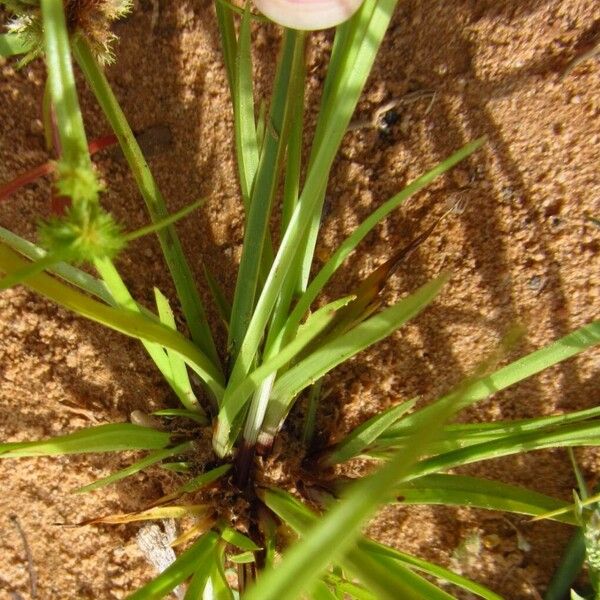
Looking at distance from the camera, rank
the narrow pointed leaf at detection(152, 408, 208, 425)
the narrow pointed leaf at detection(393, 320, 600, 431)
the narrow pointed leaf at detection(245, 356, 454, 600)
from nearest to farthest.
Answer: the narrow pointed leaf at detection(245, 356, 454, 600), the narrow pointed leaf at detection(393, 320, 600, 431), the narrow pointed leaf at detection(152, 408, 208, 425)

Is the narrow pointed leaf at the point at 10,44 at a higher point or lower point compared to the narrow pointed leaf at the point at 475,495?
higher

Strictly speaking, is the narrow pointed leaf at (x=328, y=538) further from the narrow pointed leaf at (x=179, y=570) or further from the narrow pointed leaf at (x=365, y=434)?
the narrow pointed leaf at (x=365, y=434)

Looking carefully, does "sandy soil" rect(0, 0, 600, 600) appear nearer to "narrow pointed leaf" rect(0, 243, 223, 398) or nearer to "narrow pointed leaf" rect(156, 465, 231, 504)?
"narrow pointed leaf" rect(156, 465, 231, 504)

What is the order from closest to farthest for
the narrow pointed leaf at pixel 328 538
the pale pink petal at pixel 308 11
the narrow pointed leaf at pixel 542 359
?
the narrow pointed leaf at pixel 328 538 → the pale pink petal at pixel 308 11 → the narrow pointed leaf at pixel 542 359

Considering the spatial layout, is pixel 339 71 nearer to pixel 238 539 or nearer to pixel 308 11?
pixel 308 11

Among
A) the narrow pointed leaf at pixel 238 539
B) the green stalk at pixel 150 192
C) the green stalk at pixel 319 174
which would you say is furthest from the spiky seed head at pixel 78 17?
the narrow pointed leaf at pixel 238 539

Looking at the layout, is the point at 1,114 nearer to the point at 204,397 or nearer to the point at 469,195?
the point at 204,397

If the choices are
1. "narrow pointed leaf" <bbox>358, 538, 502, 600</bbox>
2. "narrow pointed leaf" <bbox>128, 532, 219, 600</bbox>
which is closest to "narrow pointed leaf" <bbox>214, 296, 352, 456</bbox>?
"narrow pointed leaf" <bbox>128, 532, 219, 600</bbox>
